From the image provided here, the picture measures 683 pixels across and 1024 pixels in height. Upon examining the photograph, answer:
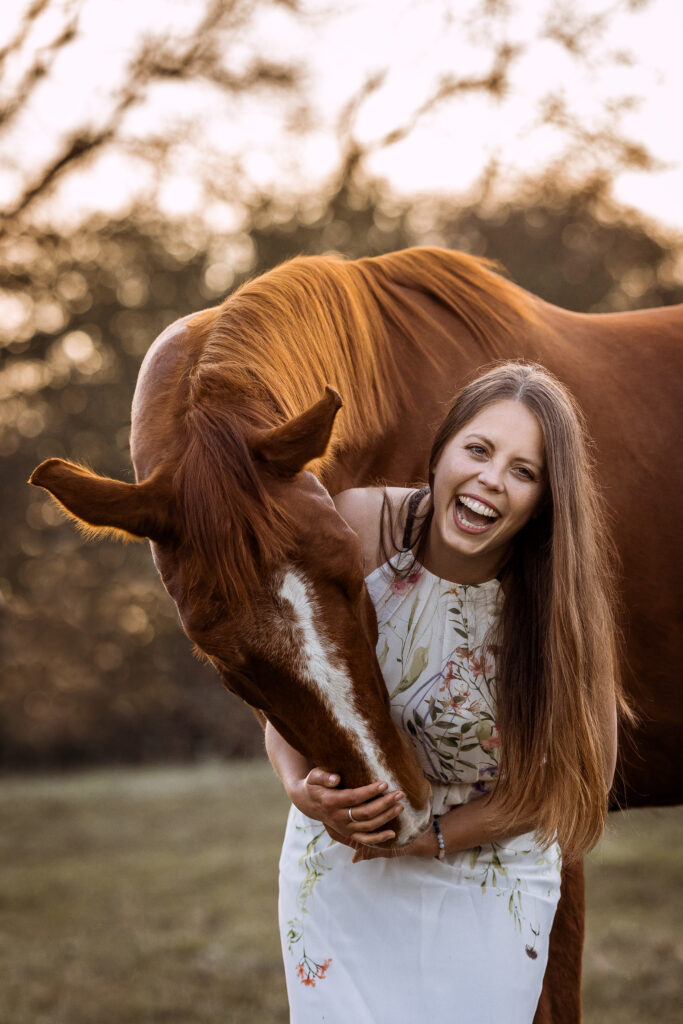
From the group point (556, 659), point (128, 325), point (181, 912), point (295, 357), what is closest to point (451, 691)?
point (556, 659)

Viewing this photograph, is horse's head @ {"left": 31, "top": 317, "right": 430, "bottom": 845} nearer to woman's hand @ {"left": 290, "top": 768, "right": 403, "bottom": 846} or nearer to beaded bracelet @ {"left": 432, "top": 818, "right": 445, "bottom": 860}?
woman's hand @ {"left": 290, "top": 768, "right": 403, "bottom": 846}

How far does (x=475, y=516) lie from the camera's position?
1.99 meters

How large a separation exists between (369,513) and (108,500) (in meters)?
0.57

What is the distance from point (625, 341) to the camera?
2799mm

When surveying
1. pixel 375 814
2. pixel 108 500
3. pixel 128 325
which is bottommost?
pixel 128 325

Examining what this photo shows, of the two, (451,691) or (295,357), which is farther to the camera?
(295,357)

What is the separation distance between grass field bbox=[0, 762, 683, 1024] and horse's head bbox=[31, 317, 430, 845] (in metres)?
1.23

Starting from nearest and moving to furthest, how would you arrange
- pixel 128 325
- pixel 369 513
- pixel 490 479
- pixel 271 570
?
pixel 271 570 < pixel 490 479 < pixel 369 513 < pixel 128 325

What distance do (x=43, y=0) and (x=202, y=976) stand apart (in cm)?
435

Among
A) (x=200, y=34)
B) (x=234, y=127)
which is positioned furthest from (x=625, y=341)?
(x=234, y=127)

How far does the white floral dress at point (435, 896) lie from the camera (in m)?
1.96

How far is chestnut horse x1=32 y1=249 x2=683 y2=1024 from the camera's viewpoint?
172 cm

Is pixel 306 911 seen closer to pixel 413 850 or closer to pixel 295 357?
pixel 413 850

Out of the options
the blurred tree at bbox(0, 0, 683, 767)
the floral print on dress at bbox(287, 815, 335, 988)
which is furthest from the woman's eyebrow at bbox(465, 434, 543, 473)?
the blurred tree at bbox(0, 0, 683, 767)
